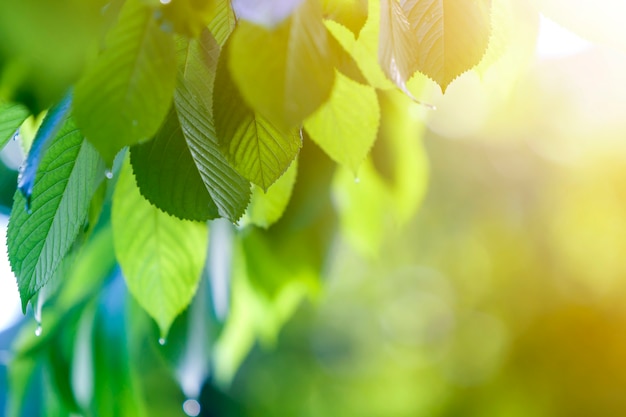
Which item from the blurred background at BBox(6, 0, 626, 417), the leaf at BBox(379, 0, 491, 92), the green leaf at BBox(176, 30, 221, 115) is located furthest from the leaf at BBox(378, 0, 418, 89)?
the blurred background at BBox(6, 0, 626, 417)

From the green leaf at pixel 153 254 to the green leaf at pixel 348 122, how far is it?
170 millimetres

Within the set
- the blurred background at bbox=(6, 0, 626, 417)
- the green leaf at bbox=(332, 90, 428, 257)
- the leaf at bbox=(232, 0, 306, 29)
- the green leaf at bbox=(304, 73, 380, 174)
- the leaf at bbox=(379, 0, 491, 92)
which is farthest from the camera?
the blurred background at bbox=(6, 0, 626, 417)

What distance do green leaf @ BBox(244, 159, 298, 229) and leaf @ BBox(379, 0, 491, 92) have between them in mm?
226

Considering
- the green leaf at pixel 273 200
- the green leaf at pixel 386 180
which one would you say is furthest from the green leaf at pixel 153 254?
the green leaf at pixel 386 180

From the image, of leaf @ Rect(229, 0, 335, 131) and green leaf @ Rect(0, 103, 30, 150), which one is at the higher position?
leaf @ Rect(229, 0, 335, 131)

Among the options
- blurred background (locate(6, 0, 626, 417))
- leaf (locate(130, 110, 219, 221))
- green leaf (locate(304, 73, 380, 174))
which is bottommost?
blurred background (locate(6, 0, 626, 417))

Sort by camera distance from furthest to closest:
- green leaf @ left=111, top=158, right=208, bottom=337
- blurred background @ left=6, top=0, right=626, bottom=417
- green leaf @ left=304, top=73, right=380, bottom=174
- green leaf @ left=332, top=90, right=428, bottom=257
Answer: blurred background @ left=6, top=0, right=626, bottom=417 < green leaf @ left=332, top=90, right=428, bottom=257 < green leaf @ left=111, top=158, right=208, bottom=337 < green leaf @ left=304, top=73, right=380, bottom=174

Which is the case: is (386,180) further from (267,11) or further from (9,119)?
(267,11)

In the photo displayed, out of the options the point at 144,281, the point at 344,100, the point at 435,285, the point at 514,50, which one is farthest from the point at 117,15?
the point at 435,285

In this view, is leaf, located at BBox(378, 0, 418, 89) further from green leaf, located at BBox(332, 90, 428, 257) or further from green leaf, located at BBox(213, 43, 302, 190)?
green leaf, located at BBox(332, 90, 428, 257)

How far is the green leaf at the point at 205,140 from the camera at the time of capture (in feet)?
1.32

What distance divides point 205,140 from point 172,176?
0.03 m

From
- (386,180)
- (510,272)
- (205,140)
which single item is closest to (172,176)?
(205,140)

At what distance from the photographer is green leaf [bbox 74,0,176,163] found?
308 millimetres
